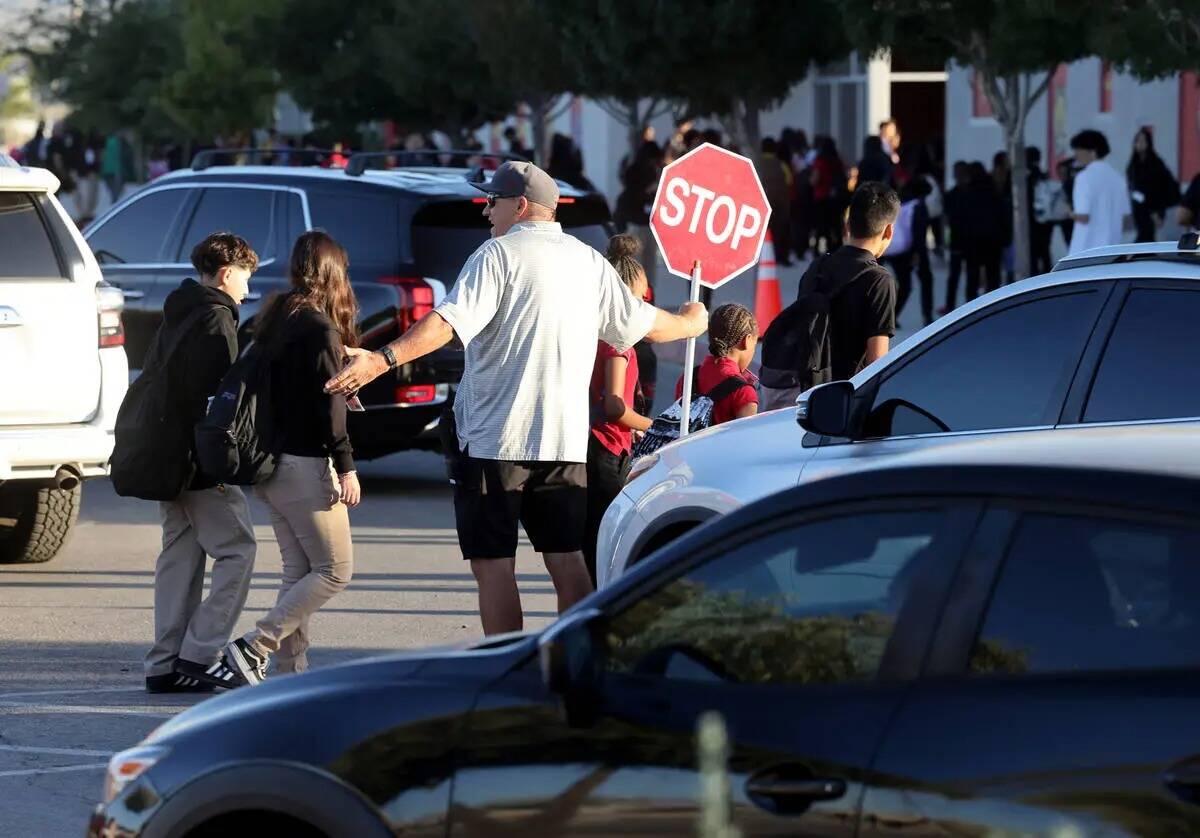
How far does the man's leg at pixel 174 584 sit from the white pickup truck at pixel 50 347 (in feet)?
5.95

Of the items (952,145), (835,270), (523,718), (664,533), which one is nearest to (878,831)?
(523,718)

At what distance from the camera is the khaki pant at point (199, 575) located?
8062 millimetres

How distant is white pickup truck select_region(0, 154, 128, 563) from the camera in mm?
9891

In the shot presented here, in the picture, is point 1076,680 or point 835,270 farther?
point 835,270

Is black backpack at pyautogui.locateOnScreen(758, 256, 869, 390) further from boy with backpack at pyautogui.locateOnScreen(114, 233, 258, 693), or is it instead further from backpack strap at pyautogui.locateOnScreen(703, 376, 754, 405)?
boy with backpack at pyautogui.locateOnScreen(114, 233, 258, 693)

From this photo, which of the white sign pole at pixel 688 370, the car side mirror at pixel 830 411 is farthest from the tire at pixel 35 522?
the car side mirror at pixel 830 411

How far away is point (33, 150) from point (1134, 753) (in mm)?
50565

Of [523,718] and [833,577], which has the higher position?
[833,577]

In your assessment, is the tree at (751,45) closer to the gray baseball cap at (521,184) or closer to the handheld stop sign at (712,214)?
the handheld stop sign at (712,214)

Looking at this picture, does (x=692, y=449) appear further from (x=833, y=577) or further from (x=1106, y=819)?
(x=1106, y=819)

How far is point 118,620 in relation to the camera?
9.46m

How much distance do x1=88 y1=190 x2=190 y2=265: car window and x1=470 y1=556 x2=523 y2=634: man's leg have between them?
7.00m

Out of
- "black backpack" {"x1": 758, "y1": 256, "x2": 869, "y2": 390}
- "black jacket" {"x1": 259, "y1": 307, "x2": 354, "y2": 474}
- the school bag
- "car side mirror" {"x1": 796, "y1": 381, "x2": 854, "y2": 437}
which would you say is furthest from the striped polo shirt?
"black backpack" {"x1": 758, "y1": 256, "x2": 869, "y2": 390}

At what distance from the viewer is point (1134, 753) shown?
348 cm
